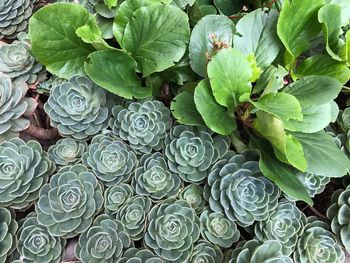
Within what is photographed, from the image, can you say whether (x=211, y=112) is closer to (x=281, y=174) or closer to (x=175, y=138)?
(x=175, y=138)

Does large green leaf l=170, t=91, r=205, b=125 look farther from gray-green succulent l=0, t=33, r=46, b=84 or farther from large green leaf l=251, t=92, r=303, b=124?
gray-green succulent l=0, t=33, r=46, b=84

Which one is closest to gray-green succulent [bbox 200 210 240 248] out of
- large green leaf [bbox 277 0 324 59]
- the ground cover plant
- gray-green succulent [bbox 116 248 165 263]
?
the ground cover plant

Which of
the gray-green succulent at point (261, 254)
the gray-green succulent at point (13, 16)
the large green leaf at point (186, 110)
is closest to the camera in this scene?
the gray-green succulent at point (261, 254)

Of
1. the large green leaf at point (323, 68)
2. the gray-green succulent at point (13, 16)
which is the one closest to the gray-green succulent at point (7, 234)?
the gray-green succulent at point (13, 16)

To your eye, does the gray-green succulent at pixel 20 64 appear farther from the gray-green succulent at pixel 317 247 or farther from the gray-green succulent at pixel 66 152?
the gray-green succulent at pixel 317 247

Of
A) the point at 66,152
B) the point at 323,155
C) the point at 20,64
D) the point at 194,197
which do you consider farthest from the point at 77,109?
the point at 323,155

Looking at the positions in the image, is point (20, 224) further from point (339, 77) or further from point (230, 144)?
point (339, 77)

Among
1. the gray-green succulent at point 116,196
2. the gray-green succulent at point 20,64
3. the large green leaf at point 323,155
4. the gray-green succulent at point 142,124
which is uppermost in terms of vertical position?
the gray-green succulent at point 20,64
